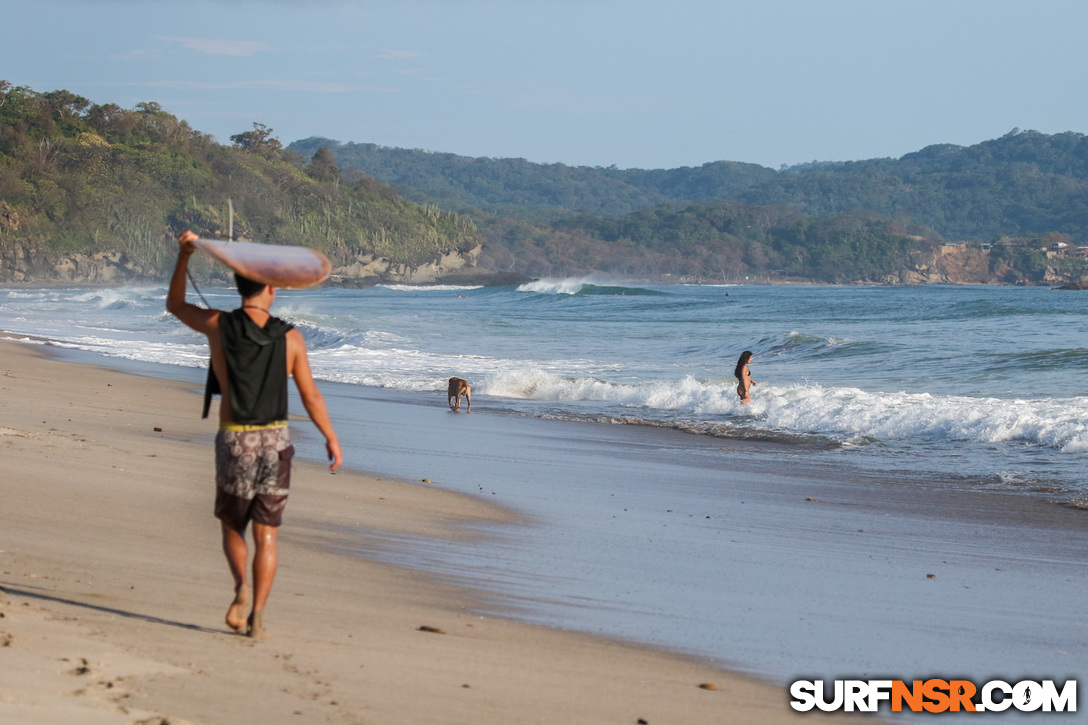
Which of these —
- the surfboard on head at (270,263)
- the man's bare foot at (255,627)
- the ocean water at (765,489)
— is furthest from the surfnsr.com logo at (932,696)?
the surfboard on head at (270,263)

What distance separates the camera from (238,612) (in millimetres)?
3848

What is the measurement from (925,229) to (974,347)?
153m

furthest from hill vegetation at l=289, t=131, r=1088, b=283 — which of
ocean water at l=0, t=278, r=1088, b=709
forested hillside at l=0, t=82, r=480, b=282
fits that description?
ocean water at l=0, t=278, r=1088, b=709

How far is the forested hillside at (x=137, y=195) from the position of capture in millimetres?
91875

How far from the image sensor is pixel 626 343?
1130 inches

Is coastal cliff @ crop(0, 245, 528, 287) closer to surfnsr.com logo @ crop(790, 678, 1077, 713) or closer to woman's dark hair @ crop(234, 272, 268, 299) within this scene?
woman's dark hair @ crop(234, 272, 268, 299)

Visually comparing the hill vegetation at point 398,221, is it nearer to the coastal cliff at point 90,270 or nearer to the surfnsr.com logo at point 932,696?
the coastal cliff at point 90,270

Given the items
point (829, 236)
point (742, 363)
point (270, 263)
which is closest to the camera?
point (270, 263)

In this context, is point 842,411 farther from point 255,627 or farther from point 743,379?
point 255,627

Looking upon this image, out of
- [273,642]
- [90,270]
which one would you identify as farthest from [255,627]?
[90,270]

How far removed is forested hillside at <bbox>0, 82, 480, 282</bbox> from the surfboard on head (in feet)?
286

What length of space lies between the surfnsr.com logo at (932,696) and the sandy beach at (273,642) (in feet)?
0.57

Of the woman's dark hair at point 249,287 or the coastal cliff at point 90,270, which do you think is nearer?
the woman's dark hair at point 249,287

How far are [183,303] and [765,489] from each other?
19.1ft
